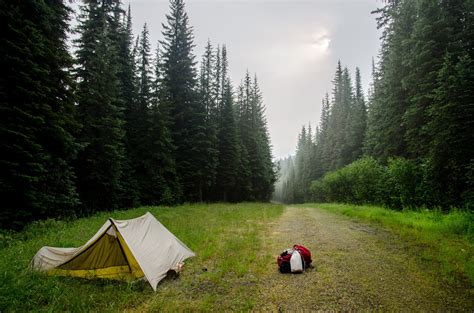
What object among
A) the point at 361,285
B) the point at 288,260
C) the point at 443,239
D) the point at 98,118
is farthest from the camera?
the point at 98,118

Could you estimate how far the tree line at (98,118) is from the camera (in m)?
8.20

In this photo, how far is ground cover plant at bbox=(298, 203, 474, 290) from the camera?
5043 millimetres

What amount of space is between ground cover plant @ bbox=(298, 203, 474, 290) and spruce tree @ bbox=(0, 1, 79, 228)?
1175cm

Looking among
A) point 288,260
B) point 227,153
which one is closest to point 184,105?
point 227,153

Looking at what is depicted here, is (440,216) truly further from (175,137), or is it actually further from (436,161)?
(175,137)

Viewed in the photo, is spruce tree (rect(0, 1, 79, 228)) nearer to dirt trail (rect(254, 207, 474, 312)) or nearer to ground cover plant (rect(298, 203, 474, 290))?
dirt trail (rect(254, 207, 474, 312))

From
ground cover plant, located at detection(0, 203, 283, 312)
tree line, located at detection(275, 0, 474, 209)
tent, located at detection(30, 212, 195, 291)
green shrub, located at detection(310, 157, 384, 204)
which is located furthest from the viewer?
green shrub, located at detection(310, 157, 384, 204)

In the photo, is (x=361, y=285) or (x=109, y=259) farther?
(x=109, y=259)

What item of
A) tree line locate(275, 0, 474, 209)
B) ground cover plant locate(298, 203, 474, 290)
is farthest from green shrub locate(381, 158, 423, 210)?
ground cover plant locate(298, 203, 474, 290)

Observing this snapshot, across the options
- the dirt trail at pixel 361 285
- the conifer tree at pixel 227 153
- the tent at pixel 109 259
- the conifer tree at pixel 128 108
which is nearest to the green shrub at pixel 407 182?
the dirt trail at pixel 361 285

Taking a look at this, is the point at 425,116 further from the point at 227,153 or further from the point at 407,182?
the point at 227,153

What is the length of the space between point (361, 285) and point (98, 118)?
1525 cm

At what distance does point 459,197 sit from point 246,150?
26.4m

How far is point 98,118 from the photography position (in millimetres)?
14500
